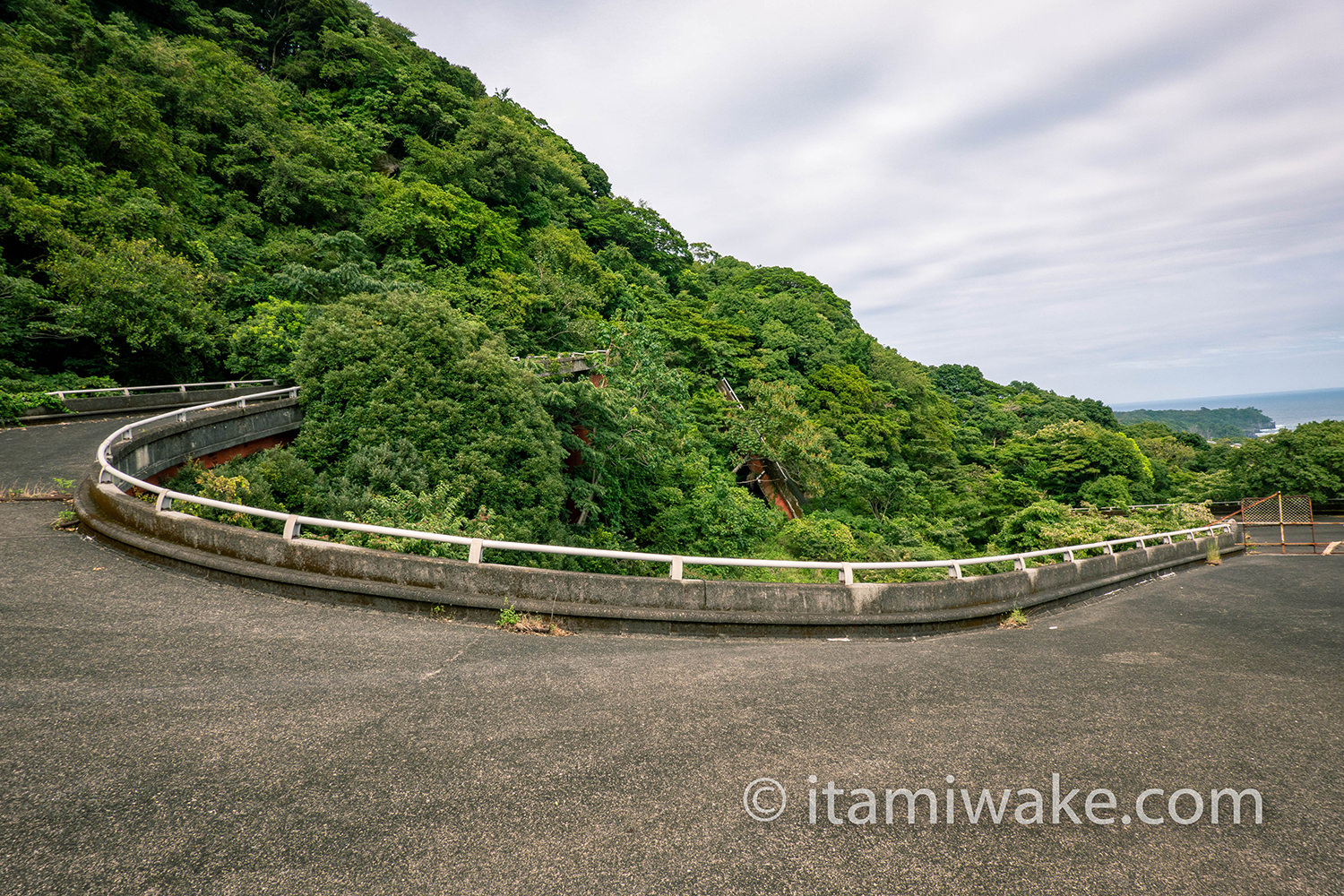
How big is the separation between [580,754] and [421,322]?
40.5 ft

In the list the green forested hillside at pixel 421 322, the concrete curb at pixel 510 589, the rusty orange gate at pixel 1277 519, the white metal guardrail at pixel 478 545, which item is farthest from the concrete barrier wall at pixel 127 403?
the rusty orange gate at pixel 1277 519

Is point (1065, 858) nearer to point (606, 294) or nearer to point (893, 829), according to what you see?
point (893, 829)

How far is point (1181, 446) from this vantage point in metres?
58.9

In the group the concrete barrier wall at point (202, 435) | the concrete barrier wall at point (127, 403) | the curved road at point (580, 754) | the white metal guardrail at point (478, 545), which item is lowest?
the curved road at point (580, 754)

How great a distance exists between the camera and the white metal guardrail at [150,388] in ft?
48.2

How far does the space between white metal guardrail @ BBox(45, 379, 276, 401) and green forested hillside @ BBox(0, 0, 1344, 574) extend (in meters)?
0.66

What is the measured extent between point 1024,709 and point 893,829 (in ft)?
6.40

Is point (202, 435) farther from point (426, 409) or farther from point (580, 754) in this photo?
point (580, 754)

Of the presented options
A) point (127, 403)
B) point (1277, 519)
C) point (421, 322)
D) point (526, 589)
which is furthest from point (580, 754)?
point (1277, 519)

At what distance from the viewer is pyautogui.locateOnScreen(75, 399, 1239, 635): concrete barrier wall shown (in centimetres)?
543

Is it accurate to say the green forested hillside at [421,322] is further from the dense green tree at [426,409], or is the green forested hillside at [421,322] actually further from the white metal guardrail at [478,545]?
the white metal guardrail at [478,545]

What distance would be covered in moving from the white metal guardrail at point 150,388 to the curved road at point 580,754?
13557 mm

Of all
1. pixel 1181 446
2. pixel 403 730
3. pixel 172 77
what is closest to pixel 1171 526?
pixel 403 730

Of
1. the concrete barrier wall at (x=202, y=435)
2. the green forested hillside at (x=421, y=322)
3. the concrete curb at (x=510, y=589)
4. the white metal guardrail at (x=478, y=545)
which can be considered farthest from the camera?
the green forested hillside at (x=421, y=322)
